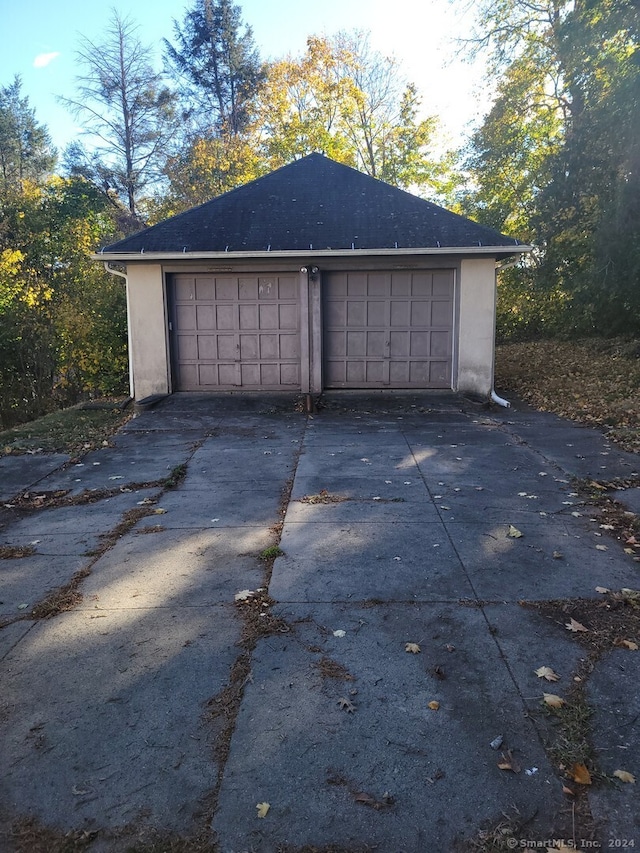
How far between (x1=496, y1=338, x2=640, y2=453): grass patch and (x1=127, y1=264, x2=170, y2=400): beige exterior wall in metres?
6.91

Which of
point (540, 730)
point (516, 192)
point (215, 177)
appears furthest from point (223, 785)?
point (215, 177)

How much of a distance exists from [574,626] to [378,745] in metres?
1.45

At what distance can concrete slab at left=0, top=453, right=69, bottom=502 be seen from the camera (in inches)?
252

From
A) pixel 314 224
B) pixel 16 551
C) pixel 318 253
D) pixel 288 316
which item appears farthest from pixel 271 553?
pixel 314 224

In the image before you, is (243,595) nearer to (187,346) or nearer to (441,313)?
(187,346)

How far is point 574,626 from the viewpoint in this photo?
3.31 m

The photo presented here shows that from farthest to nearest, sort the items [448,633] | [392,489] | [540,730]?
[392,489], [448,633], [540,730]

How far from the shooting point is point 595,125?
1364cm

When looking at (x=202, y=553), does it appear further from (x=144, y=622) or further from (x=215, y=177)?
(x=215, y=177)

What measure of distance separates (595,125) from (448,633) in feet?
46.2

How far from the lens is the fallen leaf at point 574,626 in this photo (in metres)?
3.29

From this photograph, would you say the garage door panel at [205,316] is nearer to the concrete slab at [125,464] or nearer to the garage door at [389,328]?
the garage door at [389,328]

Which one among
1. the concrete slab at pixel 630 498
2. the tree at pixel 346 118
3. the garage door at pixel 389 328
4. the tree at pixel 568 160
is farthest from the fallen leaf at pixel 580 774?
the tree at pixel 346 118

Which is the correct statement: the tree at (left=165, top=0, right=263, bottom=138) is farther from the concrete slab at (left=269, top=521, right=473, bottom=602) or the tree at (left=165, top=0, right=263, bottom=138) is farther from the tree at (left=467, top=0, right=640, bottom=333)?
the concrete slab at (left=269, top=521, right=473, bottom=602)
